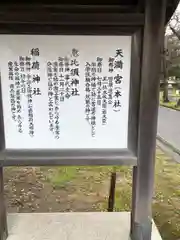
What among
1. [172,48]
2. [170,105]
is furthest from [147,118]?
[170,105]

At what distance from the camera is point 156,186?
3.77 meters

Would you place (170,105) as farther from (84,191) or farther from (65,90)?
(65,90)

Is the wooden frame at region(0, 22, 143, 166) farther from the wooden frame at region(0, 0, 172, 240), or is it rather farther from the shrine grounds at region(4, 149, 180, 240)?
the shrine grounds at region(4, 149, 180, 240)

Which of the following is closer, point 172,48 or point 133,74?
point 133,74

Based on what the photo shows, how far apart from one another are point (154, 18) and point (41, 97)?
2.58ft

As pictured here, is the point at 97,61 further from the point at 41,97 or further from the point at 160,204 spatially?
the point at 160,204

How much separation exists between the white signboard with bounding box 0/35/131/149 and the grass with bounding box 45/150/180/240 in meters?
1.58

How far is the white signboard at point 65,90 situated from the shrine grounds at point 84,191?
159 centimetres

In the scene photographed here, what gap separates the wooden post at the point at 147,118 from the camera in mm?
1654

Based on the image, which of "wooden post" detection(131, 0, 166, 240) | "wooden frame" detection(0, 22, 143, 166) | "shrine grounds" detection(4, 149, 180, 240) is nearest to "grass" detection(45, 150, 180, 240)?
"shrine grounds" detection(4, 149, 180, 240)

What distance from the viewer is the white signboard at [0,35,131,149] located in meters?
1.69

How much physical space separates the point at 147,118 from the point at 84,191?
85.0 inches

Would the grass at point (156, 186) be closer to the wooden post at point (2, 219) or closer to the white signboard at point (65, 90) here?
the wooden post at point (2, 219)

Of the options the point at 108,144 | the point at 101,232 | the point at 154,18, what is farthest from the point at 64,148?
the point at 154,18
